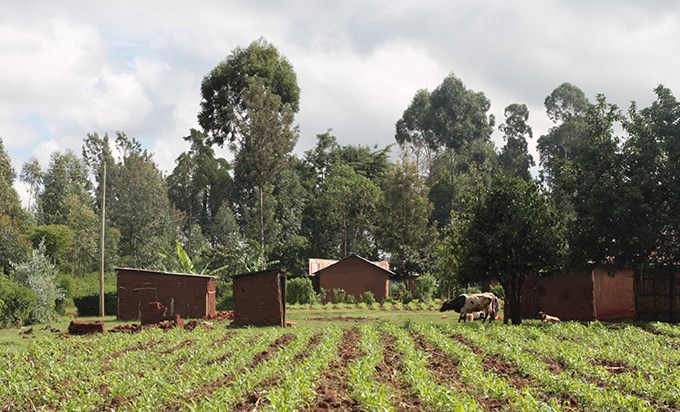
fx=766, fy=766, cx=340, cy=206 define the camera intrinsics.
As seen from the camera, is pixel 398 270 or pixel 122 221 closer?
pixel 398 270

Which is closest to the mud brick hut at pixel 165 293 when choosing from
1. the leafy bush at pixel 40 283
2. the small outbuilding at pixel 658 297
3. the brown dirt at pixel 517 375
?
the leafy bush at pixel 40 283

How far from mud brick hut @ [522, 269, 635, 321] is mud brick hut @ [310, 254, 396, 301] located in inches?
863

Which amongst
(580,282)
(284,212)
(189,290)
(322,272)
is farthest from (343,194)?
(580,282)

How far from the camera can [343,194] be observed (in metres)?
69.9

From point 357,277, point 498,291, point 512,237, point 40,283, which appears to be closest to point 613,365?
point 512,237

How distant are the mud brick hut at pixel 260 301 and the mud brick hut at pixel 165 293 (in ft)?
19.7

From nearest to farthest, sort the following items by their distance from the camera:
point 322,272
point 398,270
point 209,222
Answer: point 322,272 → point 398,270 → point 209,222

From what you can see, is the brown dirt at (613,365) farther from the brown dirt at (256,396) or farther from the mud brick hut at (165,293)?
the mud brick hut at (165,293)

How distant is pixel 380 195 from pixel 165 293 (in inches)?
1449

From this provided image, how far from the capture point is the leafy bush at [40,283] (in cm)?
3347

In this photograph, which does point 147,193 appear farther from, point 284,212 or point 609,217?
point 609,217

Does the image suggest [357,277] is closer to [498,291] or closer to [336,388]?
[498,291]

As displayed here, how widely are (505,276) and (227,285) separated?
2440cm

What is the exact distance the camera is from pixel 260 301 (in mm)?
30328
